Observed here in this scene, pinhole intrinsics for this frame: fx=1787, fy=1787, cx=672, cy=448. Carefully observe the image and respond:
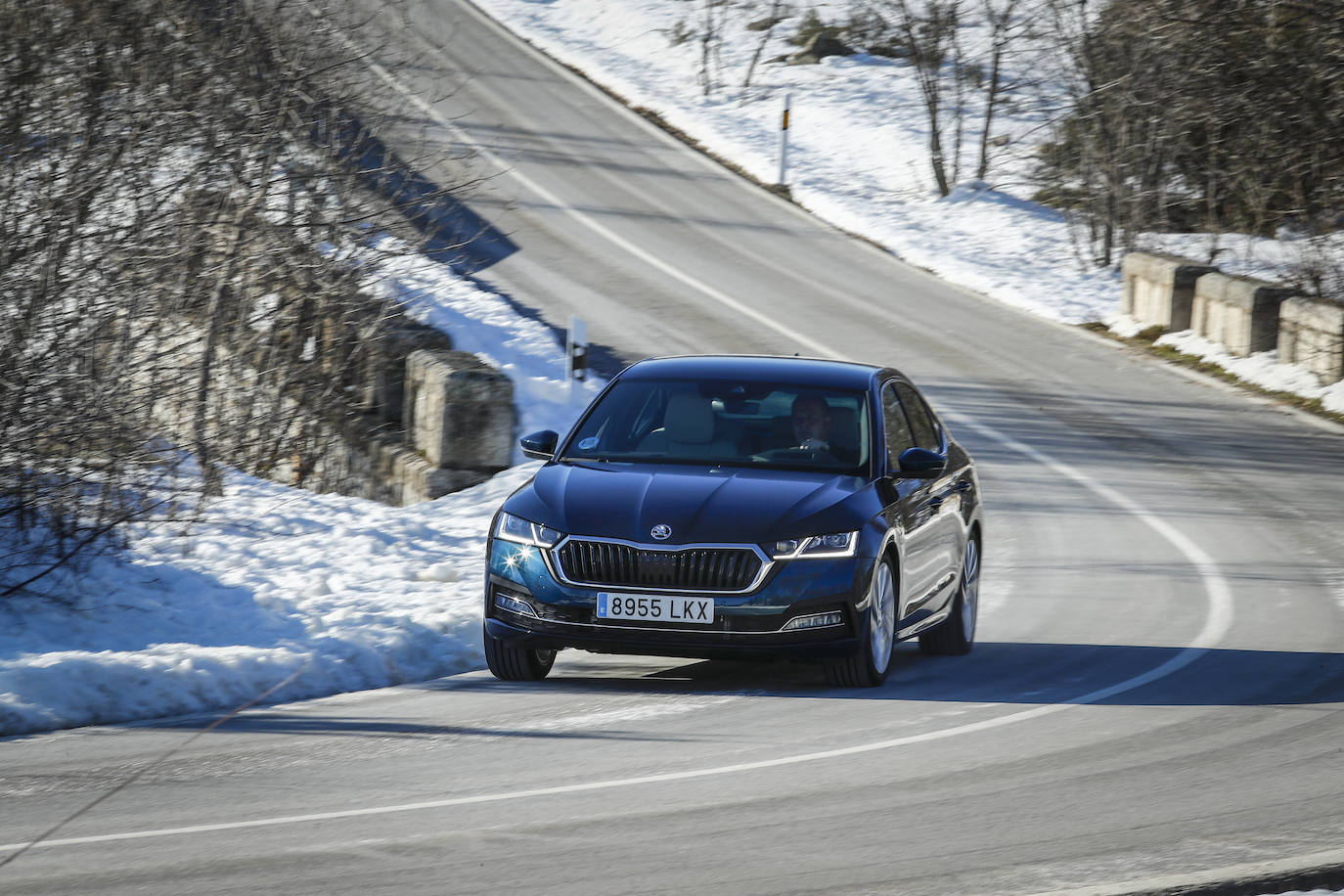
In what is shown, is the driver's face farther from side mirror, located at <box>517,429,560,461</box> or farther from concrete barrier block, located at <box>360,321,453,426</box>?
concrete barrier block, located at <box>360,321,453,426</box>

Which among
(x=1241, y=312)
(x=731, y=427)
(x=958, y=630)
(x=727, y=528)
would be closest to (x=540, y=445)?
(x=731, y=427)

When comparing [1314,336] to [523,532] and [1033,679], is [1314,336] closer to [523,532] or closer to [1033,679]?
[1033,679]

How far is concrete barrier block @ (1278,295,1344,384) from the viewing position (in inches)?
794

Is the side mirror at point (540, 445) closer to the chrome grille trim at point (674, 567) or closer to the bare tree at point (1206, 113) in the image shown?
the chrome grille trim at point (674, 567)

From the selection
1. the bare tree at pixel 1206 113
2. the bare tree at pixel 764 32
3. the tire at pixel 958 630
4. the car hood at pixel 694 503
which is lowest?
the tire at pixel 958 630

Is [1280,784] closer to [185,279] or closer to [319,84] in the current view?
[185,279]

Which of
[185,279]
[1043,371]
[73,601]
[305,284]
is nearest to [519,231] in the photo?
[1043,371]

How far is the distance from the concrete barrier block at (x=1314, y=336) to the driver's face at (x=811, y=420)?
12808 mm

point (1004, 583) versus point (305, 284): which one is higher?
point (305, 284)

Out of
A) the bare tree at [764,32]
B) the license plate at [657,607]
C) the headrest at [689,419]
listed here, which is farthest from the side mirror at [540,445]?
the bare tree at [764,32]

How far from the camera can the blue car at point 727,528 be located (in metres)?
7.98

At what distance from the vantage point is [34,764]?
22.4 feet

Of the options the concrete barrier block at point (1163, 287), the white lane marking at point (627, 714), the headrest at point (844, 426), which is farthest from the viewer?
the concrete barrier block at point (1163, 287)

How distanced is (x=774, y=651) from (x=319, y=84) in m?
11.0
